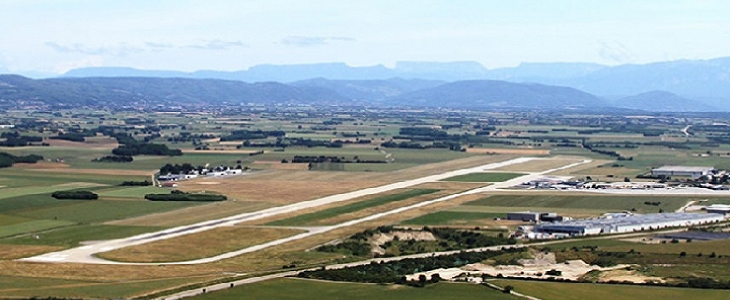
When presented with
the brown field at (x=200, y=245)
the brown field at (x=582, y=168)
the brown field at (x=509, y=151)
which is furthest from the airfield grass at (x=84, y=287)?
the brown field at (x=509, y=151)

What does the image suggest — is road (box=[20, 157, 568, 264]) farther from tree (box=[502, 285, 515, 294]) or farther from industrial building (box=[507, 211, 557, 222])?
tree (box=[502, 285, 515, 294])

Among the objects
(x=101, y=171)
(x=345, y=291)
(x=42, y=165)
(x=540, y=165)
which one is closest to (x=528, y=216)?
(x=345, y=291)

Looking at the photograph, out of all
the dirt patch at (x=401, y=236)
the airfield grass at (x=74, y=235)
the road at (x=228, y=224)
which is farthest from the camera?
the dirt patch at (x=401, y=236)

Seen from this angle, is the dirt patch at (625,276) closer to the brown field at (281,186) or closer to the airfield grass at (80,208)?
the airfield grass at (80,208)

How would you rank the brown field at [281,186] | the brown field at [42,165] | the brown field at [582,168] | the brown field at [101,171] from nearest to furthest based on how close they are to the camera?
the brown field at [281,186] → the brown field at [101,171] → the brown field at [42,165] → the brown field at [582,168]

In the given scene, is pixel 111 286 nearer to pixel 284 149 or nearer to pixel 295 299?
pixel 295 299

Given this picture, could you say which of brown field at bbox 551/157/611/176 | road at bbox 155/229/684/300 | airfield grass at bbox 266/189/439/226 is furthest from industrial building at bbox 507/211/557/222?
brown field at bbox 551/157/611/176

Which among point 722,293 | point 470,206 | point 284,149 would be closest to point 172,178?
point 470,206
